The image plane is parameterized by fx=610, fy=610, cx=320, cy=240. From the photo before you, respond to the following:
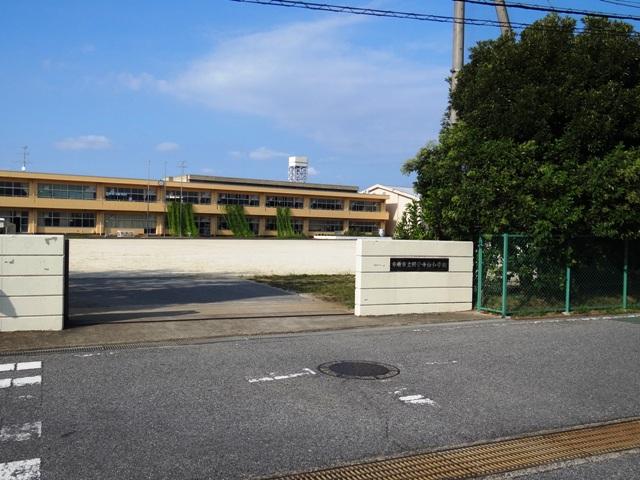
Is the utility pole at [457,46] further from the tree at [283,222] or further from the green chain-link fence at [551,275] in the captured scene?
the tree at [283,222]

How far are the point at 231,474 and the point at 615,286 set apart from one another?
1251 cm

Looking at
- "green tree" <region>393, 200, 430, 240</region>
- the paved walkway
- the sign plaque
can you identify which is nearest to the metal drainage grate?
the paved walkway

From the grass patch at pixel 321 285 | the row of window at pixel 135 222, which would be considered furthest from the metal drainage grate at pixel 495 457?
the row of window at pixel 135 222

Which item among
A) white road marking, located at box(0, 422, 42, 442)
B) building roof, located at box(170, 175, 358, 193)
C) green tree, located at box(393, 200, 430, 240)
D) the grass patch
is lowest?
white road marking, located at box(0, 422, 42, 442)

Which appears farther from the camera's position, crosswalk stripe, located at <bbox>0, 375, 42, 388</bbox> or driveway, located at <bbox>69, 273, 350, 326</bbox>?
driveway, located at <bbox>69, 273, 350, 326</bbox>

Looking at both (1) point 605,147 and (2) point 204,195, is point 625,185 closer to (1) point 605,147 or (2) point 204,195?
(1) point 605,147

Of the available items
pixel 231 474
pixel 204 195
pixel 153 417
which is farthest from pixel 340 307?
pixel 204 195

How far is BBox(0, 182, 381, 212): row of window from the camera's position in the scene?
2884 inches

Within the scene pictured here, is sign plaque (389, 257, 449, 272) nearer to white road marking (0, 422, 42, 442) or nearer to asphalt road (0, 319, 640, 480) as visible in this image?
asphalt road (0, 319, 640, 480)

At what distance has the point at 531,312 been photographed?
12.8m

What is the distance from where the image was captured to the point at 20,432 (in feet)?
16.5

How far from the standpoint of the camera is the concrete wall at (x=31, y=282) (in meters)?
9.39

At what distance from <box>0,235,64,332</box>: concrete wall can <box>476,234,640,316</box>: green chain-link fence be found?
821 centimetres

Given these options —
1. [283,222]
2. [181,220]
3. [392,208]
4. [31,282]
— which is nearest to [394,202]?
[392,208]
